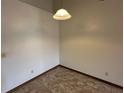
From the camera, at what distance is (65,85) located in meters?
2.95

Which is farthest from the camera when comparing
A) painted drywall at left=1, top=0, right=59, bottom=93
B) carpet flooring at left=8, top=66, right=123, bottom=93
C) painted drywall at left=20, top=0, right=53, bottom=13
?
painted drywall at left=20, top=0, right=53, bottom=13

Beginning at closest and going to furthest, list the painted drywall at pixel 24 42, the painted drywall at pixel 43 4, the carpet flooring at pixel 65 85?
the painted drywall at pixel 24 42
the carpet flooring at pixel 65 85
the painted drywall at pixel 43 4

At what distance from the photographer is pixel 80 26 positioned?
11.4 ft

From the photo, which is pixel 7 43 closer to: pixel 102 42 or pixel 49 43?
pixel 49 43

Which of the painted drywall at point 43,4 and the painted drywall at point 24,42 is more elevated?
the painted drywall at point 43,4

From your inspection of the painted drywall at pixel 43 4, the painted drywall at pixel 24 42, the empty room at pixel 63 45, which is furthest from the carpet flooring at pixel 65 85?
the painted drywall at pixel 43 4

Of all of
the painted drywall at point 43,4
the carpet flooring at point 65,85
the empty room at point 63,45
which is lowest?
the carpet flooring at point 65,85

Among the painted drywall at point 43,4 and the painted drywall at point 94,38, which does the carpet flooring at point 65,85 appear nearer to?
the painted drywall at point 94,38

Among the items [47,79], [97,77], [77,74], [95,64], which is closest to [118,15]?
[95,64]

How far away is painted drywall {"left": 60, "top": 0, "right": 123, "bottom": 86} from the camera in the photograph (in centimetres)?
271

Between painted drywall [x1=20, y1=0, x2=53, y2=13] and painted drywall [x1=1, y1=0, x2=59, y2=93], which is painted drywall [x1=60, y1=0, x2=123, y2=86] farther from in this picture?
painted drywall [x1=1, y1=0, x2=59, y2=93]

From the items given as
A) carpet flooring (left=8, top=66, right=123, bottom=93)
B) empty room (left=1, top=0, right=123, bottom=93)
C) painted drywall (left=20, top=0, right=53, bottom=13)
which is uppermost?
painted drywall (left=20, top=0, right=53, bottom=13)

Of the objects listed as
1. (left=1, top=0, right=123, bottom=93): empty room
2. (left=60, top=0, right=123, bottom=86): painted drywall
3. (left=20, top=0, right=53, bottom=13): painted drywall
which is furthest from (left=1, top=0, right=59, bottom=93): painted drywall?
(left=60, top=0, right=123, bottom=86): painted drywall

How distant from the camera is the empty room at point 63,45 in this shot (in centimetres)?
256
